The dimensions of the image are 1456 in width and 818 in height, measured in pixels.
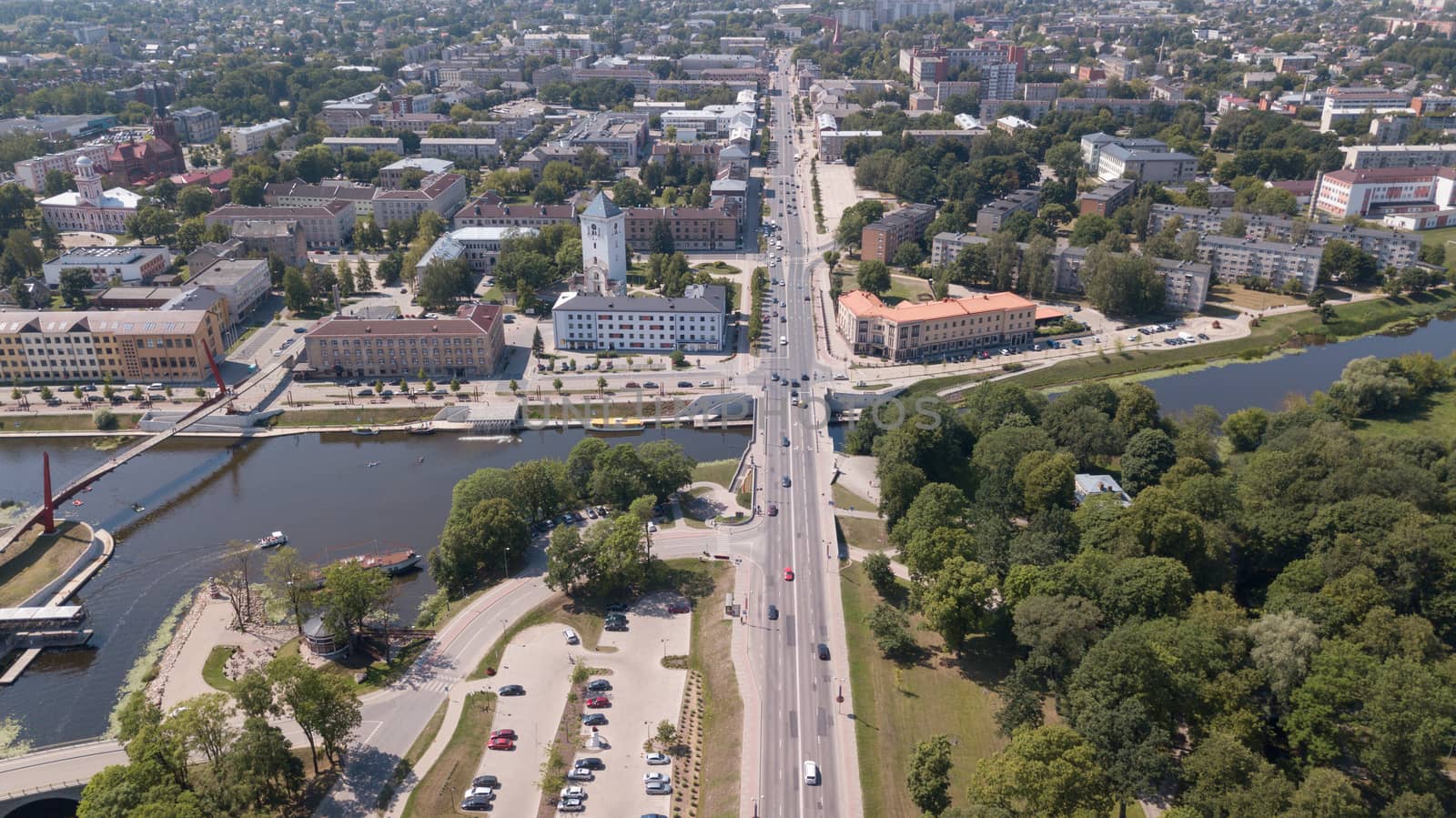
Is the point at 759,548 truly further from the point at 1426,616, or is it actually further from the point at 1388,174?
the point at 1388,174

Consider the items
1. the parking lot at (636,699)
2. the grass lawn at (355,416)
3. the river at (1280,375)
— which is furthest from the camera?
the river at (1280,375)

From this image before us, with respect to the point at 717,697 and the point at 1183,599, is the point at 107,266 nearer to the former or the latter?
the point at 717,697

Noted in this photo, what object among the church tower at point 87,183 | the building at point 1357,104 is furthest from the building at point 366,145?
the building at point 1357,104

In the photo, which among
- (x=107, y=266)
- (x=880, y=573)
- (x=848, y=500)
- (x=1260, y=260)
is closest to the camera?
(x=880, y=573)

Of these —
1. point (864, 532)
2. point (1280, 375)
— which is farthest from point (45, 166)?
point (1280, 375)

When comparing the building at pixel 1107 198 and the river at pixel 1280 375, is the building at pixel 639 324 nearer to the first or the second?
the river at pixel 1280 375

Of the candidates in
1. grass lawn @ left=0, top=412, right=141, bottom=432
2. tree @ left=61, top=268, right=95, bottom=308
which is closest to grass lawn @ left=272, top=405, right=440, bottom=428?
grass lawn @ left=0, top=412, right=141, bottom=432
